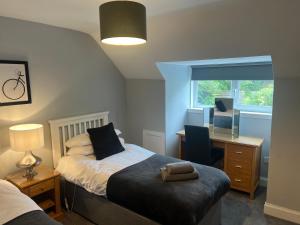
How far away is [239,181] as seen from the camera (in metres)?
3.17

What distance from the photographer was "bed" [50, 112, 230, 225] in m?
1.99

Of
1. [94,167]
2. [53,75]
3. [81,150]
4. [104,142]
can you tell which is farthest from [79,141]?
[53,75]

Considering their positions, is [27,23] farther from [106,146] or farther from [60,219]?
[60,219]

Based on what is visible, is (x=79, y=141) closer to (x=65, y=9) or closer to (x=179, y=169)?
(x=179, y=169)

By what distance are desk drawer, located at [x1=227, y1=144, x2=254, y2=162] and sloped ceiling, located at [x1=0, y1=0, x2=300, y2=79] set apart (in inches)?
42.0

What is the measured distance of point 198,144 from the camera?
3.21 metres

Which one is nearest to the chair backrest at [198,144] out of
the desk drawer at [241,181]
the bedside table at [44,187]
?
the desk drawer at [241,181]

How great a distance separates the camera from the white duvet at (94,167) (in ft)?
8.07

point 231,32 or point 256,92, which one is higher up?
point 231,32

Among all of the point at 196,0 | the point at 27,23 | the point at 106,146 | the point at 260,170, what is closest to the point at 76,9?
the point at 27,23

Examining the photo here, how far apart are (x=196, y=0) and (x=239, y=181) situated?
237 centimetres

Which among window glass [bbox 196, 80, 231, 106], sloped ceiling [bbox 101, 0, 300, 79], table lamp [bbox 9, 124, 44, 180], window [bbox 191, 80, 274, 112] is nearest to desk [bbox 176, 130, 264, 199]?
window [bbox 191, 80, 274, 112]

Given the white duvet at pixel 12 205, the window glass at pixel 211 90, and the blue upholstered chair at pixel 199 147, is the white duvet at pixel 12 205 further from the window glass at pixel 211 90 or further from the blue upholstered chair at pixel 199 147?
the window glass at pixel 211 90

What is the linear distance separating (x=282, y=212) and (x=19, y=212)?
270cm
